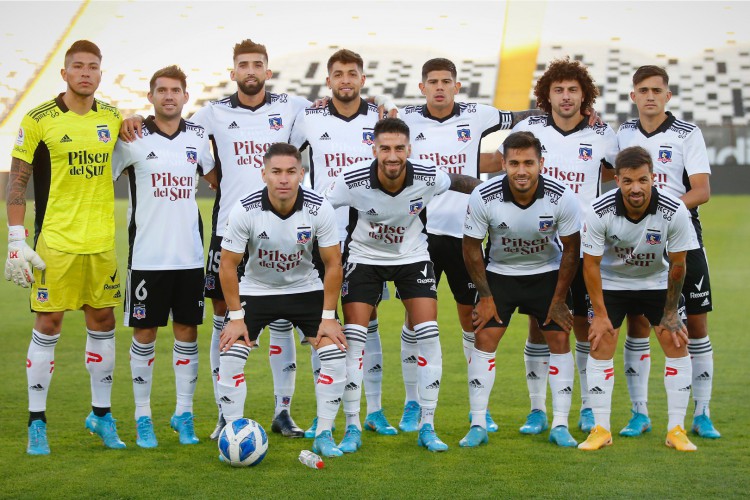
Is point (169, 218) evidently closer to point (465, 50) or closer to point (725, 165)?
point (725, 165)

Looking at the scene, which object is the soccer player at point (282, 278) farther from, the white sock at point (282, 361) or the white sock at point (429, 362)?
the white sock at point (282, 361)

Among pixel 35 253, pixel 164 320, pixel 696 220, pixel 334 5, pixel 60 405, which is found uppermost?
pixel 334 5

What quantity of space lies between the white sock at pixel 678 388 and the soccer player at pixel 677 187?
329mm

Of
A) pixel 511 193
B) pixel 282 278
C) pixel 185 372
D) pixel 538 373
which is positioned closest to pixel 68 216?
pixel 185 372

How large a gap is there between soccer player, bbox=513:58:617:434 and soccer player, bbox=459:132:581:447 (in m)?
0.33

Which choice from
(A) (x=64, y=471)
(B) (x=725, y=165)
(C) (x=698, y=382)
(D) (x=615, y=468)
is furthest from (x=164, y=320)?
(B) (x=725, y=165)

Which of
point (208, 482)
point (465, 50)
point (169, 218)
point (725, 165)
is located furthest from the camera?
point (465, 50)

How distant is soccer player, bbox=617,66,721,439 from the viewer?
6207 mm

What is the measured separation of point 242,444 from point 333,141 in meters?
2.08


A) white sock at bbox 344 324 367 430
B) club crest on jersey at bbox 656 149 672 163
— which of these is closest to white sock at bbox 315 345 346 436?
white sock at bbox 344 324 367 430

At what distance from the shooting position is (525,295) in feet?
19.7

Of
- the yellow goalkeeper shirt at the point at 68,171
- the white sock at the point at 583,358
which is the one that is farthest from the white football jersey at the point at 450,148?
the yellow goalkeeper shirt at the point at 68,171

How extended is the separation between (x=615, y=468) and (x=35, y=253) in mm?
3402

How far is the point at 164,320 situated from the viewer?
6.12 m
